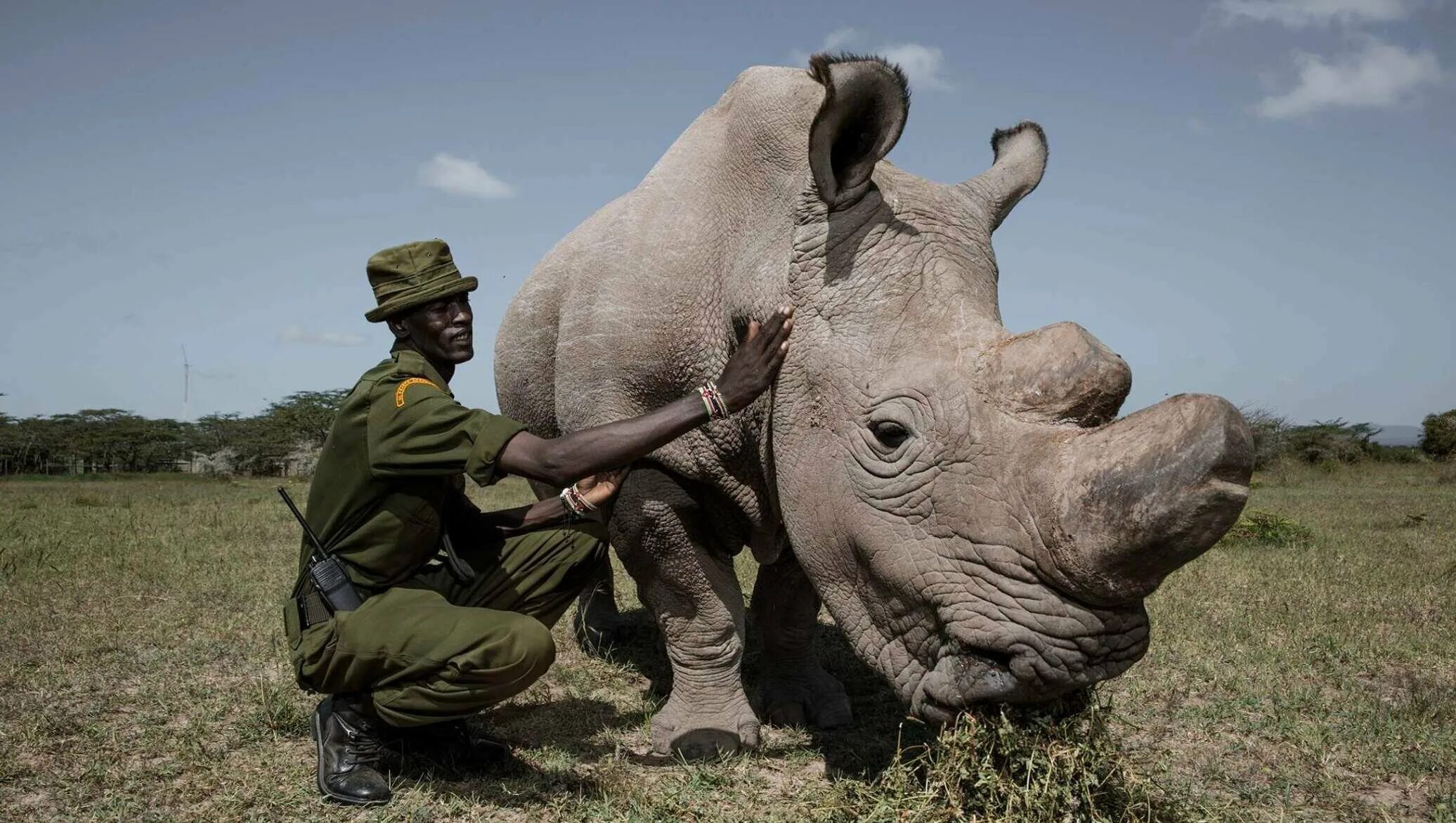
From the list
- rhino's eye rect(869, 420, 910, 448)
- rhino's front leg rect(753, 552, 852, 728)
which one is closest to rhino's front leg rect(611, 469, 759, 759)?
rhino's front leg rect(753, 552, 852, 728)

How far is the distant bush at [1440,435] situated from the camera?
2695cm

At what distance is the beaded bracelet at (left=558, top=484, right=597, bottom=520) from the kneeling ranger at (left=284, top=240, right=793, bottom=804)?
0.01 m

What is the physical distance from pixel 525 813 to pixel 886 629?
56.4 inches

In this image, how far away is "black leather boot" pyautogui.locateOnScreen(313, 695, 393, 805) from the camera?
382 cm

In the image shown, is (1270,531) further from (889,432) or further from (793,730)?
(889,432)

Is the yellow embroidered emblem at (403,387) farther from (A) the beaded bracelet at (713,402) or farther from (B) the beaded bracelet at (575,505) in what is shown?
(A) the beaded bracelet at (713,402)

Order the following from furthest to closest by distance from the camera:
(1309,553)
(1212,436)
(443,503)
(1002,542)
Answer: (1309,553) → (443,503) → (1002,542) → (1212,436)

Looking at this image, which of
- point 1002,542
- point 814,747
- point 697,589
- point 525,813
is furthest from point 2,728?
point 1002,542

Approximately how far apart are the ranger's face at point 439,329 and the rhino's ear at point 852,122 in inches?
58.7

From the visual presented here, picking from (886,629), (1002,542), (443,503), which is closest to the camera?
(1002,542)

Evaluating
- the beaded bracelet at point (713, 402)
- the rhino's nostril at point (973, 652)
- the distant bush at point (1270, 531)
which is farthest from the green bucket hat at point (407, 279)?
the distant bush at point (1270, 531)

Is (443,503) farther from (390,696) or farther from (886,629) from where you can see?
(886,629)

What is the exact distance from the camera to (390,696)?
12.5 ft

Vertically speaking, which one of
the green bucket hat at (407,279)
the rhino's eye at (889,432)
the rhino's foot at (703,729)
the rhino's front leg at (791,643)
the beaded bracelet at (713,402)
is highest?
the green bucket hat at (407,279)
